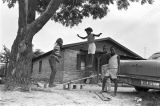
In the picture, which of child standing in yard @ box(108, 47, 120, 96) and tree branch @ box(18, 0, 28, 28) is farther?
child standing in yard @ box(108, 47, 120, 96)

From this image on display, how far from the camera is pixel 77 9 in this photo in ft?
46.4

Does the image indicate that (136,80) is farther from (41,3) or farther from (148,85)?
(41,3)

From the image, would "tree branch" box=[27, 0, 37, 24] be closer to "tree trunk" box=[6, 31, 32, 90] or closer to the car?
"tree trunk" box=[6, 31, 32, 90]

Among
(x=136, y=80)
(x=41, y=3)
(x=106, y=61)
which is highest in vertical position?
(x=41, y=3)

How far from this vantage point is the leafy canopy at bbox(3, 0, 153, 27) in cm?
1299

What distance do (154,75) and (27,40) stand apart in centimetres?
420

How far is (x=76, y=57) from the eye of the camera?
19.7m

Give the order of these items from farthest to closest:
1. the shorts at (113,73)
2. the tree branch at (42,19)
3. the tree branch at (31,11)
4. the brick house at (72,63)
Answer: the brick house at (72,63), the tree branch at (31,11), the shorts at (113,73), the tree branch at (42,19)

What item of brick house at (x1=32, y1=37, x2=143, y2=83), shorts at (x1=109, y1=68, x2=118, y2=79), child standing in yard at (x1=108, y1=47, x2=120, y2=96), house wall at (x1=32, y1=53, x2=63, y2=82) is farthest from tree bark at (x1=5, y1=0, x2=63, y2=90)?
house wall at (x1=32, y1=53, x2=63, y2=82)

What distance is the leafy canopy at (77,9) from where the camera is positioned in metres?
13.0

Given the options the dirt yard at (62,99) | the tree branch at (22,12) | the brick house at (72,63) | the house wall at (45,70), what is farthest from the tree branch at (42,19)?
the house wall at (45,70)

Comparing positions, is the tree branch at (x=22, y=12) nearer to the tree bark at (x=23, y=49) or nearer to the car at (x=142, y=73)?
the tree bark at (x=23, y=49)

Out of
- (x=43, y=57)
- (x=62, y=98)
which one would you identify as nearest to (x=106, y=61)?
(x=62, y=98)

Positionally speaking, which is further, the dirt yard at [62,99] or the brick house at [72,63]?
the brick house at [72,63]
